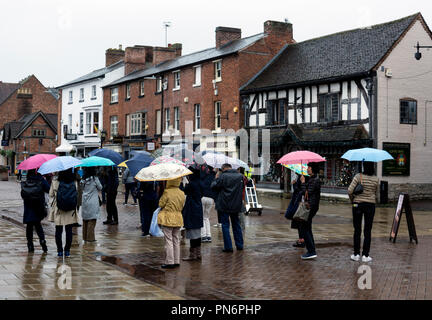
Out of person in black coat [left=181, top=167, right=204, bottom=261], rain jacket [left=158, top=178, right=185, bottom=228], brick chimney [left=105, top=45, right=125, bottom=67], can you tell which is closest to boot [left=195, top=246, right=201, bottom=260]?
person in black coat [left=181, top=167, right=204, bottom=261]

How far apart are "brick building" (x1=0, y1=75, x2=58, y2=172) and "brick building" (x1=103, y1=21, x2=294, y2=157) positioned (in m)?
25.0

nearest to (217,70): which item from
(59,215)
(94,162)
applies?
(94,162)

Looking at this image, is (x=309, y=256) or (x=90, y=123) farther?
(x=90, y=123)

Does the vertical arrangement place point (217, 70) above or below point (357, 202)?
above

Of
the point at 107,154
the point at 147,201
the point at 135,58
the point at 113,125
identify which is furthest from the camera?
the point at 113,125

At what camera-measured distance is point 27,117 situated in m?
72.8

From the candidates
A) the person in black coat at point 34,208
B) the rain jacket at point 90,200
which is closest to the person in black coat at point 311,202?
the rain jacket at point 90,200

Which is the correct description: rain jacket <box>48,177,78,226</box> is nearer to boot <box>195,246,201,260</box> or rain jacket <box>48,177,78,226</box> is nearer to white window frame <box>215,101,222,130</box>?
boot <box>195,246,201,260</box>

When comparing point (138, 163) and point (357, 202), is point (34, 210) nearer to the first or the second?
point (138, 163)

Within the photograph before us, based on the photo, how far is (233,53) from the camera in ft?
108

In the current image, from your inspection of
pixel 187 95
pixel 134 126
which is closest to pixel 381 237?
pixel 187 95

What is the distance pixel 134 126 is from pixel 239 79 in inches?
557

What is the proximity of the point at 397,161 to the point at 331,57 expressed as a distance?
670cm
